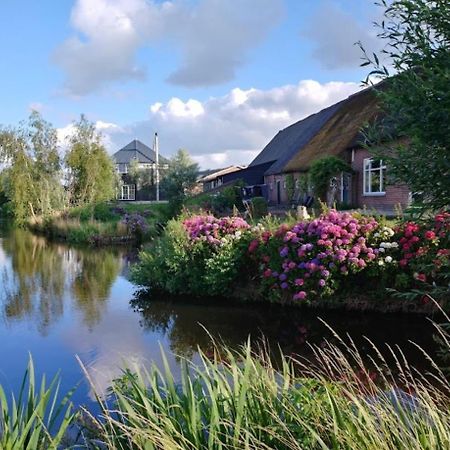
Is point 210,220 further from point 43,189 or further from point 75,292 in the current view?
point 43,189

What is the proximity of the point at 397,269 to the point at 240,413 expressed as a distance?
22.3ft

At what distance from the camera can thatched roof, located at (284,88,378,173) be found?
80.7 feet

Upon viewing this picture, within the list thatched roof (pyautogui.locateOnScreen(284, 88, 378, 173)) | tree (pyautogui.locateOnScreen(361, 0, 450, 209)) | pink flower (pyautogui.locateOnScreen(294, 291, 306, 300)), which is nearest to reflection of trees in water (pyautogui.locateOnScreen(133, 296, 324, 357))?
pink flower (pyautogui.locateOnScreen(294, 291, 306, 300))

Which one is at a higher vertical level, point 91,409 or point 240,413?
point 240,413

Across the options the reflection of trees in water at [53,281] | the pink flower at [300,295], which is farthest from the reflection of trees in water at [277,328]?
the reflection of trees in water at [53,281]

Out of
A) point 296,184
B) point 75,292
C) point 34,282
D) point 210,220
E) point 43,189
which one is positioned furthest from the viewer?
point 43,189

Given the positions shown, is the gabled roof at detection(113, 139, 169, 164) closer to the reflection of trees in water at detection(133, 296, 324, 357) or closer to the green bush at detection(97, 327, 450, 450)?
the reflection of trees in water at detection(133, 296, 324, 357)

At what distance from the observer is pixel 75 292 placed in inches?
510

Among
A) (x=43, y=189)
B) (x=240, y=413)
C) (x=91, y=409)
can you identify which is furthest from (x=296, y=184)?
(x=240, y=413)

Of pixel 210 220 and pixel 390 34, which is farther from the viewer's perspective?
pixel 210 220

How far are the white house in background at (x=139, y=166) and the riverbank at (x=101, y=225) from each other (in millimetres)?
21653

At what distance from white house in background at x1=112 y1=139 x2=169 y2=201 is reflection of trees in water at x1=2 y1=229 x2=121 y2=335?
33772 mm

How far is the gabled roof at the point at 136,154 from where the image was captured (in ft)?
226

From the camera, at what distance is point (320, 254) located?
9.29m
